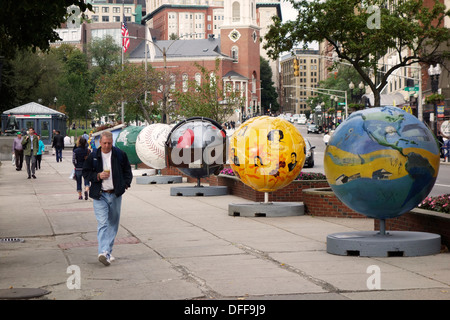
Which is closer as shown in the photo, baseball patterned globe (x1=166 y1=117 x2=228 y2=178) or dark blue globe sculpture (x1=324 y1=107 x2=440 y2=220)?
dark blue globe sculpture (x1=324 y1=107 x2=440 y2=220)

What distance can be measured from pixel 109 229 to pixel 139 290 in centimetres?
263

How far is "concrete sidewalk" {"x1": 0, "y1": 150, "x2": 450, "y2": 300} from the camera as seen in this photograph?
8602mm

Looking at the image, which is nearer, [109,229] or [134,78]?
[109,229]

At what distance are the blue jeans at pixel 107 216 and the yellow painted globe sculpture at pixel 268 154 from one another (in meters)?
5.33

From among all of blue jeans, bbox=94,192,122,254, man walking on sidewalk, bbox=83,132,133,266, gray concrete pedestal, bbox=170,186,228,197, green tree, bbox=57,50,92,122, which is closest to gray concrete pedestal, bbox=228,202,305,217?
gray concrete pedestal, bbox=170,186,228,197

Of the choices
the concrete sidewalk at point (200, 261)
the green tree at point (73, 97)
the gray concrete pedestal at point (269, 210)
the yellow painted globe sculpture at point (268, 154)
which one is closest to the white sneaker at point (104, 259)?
the concrete sidewalk at point (200, 261)

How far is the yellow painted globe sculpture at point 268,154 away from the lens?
16172 millimetres

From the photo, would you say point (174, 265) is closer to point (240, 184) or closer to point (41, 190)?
point (240, 184)

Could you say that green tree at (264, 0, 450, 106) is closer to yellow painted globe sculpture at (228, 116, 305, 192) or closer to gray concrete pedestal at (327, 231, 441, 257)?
yellow painted globe sculpture at (228, 116, 305, 192)

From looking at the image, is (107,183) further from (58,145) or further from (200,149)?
(58,145)

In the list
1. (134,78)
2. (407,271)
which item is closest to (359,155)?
(407,271)

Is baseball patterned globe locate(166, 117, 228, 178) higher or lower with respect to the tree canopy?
lower

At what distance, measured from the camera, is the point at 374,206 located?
35.8 ft

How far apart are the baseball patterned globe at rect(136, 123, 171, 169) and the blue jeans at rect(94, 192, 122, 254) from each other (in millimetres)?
16381
